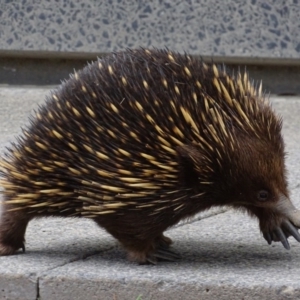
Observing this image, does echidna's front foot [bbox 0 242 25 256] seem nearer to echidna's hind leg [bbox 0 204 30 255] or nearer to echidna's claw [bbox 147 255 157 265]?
echidna's hind leg [bbox 0 204 30 255]

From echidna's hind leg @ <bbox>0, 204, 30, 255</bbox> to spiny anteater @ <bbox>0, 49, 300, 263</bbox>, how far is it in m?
0.23

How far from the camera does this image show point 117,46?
8.48 m

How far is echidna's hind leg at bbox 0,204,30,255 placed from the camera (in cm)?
468

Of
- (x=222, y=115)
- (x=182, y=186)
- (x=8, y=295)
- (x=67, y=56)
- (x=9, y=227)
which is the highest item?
(x=67, y=56)

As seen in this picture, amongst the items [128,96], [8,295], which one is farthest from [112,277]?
[128,96]

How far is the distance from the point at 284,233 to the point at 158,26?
424 centimetres

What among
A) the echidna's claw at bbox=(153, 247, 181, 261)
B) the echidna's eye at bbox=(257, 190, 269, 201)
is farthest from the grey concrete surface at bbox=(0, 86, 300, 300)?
the echidna's eye at bbox=(257, 190, 269, 201)

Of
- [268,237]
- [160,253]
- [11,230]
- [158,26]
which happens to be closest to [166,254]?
[160,253]

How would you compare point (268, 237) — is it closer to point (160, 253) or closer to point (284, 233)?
point (284, 233)

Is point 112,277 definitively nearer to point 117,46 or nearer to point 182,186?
point 182,186

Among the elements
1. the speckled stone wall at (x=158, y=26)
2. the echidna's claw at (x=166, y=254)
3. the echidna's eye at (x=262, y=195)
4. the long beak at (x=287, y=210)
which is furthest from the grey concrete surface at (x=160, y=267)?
the speckled stone wall at (x=158, y=26)

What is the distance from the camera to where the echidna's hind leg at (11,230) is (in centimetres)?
468

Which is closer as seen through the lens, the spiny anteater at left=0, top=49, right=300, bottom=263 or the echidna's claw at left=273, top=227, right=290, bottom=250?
the spiny anteater at left=0, top=49, right=300, bottom=263

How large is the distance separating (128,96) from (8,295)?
1090mm
